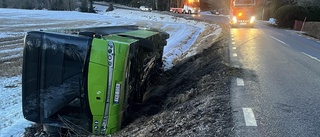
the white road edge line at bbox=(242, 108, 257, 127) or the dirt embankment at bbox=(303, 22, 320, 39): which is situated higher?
the dirt embankment at bbox=(303, 22, 320, 39)

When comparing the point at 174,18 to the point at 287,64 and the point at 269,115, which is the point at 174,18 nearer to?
the point at 287,64

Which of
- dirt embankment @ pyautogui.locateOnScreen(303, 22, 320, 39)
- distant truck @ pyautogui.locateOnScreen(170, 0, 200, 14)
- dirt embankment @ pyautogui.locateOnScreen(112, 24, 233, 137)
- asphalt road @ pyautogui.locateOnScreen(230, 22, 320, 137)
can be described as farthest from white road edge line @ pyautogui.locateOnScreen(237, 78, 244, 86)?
distant truck @ pyautogui.locateOnScreen(170, 0, 200, 14)

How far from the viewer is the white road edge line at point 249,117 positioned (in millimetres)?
4411

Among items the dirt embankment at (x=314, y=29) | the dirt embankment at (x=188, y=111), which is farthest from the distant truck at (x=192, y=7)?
the dirt embankment at (x=188, y=111)

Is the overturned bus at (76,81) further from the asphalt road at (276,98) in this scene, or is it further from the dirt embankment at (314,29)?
the dirt embankment at (314,29)

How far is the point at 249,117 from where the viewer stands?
465cm

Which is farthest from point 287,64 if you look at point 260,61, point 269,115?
point 269,115

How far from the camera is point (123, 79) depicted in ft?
16.8

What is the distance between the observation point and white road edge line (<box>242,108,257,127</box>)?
441 cm

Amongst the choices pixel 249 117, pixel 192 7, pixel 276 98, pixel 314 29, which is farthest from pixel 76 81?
pixel 192 7

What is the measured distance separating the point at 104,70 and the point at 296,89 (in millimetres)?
4203

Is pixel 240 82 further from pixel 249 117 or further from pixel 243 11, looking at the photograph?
pixel 243 11

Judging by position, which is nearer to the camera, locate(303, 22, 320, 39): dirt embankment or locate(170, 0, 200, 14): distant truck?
locate(303, 22, 320, 39): dirt embankment

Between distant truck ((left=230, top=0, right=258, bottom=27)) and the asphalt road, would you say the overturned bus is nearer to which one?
the asphalt road
